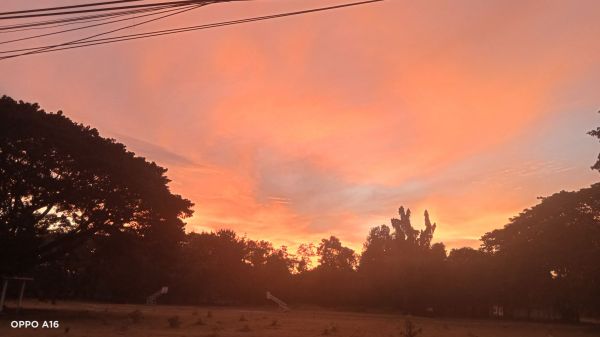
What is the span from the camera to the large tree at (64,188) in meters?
23.4

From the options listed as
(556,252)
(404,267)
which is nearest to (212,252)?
(404,267)

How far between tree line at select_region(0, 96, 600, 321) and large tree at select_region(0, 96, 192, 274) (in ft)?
0.21

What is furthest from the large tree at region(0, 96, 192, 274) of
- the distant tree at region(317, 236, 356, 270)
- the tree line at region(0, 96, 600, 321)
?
the distant tree at region(317, 236, 356, 270)

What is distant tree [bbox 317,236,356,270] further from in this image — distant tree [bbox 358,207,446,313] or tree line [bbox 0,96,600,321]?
distant tree [bbox 358,207,446,313]

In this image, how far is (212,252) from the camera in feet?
200

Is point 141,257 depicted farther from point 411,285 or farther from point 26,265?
point 411,285

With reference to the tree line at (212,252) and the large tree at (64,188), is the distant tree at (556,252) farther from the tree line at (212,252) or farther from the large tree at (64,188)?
the large tree at (64,188)

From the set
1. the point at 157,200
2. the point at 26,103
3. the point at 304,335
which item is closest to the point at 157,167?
the point at 157,200

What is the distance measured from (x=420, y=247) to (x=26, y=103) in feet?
141

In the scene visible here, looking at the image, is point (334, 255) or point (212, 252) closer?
point (212, 252)

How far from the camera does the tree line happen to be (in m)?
24.6

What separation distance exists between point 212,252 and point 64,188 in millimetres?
37876

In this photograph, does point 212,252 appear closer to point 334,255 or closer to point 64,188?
point 334,255

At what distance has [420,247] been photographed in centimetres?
5319
